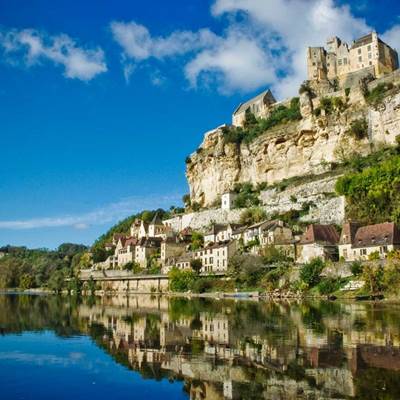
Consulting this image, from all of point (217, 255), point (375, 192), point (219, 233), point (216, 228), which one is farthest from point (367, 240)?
point (216, 228)

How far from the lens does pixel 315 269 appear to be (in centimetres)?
5159

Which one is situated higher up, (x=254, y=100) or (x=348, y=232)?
(x=254, y=100)

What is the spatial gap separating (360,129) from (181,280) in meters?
33.0

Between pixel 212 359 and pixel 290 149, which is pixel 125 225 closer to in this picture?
pixel 290 149

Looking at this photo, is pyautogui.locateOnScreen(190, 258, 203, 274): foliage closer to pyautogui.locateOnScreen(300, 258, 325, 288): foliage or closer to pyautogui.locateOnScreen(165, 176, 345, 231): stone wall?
pyautogui.locateOnScreen(165, 176, 345, 231): stone wall

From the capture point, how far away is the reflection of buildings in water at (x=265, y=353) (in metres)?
15.0

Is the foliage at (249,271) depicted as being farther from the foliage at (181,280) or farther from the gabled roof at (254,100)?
the gabled roof at (254,100)

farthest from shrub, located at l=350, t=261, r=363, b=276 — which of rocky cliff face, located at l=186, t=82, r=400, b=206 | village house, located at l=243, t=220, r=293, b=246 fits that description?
rocky cliff face, located at l=186, t=82, r=400, b=206

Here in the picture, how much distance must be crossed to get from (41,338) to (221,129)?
81.6 metres

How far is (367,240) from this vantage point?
53250 mm

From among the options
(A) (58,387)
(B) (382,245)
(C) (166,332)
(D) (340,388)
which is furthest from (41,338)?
(B) (382,245)

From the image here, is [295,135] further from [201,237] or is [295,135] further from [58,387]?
[58,387]

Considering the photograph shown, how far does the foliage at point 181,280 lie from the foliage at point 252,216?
45.4 feet

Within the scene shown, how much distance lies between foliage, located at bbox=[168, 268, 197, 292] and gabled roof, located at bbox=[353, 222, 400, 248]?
2265cm
